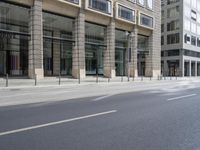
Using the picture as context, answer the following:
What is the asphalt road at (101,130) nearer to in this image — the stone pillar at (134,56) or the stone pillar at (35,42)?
the stone pillar at (35,42)

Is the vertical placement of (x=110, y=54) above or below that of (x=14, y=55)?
above

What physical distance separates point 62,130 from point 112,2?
39.8 metres

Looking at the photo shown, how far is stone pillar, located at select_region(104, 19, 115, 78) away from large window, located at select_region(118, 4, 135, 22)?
231 cm

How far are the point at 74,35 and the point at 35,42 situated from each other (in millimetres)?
7556

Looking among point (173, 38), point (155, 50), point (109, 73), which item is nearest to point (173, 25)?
point (173, 38)

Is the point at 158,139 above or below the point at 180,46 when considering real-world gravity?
below

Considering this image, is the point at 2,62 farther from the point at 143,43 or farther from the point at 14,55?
the point at 143,43

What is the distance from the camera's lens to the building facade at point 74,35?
3450cm

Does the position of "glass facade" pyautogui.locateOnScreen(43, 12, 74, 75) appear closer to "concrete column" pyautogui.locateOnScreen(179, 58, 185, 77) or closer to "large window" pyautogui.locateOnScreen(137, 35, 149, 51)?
"large window" pyautogui.locateOnScreen(137, 35, 149, 51)

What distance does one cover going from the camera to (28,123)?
26.7 ft

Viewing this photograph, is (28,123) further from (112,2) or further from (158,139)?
(112,2)

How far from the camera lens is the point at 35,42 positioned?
34.1m

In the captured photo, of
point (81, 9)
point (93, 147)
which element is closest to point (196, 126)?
point (93, 147)

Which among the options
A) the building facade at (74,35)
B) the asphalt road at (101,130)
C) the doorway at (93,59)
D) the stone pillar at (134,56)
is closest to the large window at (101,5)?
the building facade at (74,35)
